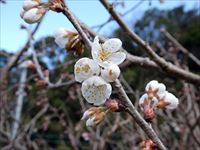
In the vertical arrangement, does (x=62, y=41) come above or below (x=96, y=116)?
above

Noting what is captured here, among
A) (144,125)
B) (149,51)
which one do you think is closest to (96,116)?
(144,125)

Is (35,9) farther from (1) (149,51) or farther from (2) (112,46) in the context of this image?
(1) (149,51)

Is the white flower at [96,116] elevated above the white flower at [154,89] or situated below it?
above

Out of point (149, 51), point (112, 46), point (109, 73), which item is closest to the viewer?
point (109, 73)

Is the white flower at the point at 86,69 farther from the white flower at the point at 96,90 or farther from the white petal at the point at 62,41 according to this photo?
the white petal at the point at 62,41

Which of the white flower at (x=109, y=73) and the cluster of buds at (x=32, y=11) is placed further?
the cluster of buds at (x=32, y=11)

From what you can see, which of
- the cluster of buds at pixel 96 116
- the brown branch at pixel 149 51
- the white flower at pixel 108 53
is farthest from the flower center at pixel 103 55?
the brown branch at pixel 149 51

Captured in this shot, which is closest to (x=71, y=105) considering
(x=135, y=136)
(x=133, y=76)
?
(x=133, y=76)

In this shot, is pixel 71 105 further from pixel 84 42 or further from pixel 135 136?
pixel 84 42
